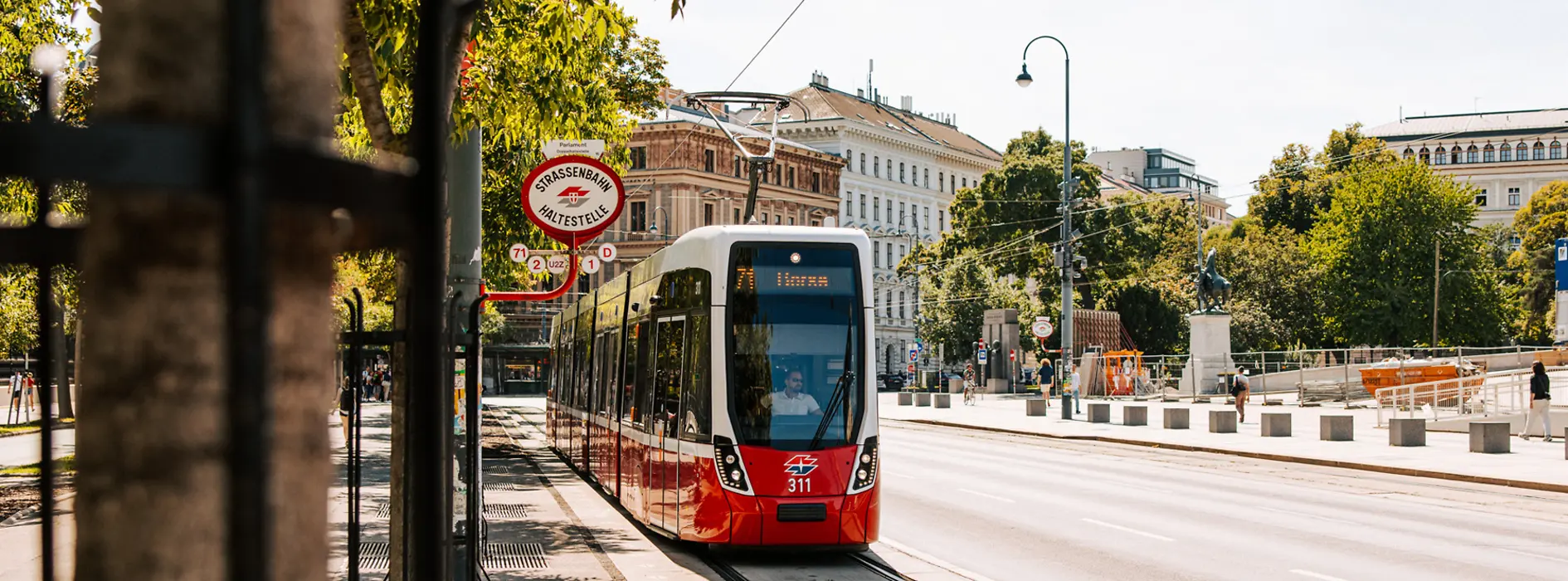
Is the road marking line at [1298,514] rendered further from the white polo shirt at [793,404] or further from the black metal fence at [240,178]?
the black metal fence at [240,178]

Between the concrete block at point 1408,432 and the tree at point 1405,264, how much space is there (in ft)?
162

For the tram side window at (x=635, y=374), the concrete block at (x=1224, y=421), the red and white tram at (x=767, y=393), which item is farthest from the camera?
the concrete block at (x=1224, y=421)

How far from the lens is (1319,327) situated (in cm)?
8238

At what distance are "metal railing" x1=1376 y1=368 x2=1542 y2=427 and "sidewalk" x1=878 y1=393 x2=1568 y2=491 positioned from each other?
1.03 m

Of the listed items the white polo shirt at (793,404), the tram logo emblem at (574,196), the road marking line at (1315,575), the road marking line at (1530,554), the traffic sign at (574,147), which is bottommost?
the road marking line at (1530,554)

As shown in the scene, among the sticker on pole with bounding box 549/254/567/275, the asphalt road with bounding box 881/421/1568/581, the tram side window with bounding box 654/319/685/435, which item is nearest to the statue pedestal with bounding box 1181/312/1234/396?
the asphalt road with bounding box 881/421/1568/581

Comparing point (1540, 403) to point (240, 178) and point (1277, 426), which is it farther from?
point (240, 178)

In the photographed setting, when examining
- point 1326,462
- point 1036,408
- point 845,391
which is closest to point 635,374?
point 845,391

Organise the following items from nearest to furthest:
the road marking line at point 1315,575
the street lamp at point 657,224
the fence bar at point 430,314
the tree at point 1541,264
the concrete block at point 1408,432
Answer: the fence bar at point 430,314
the road marking line at point 1315,575
the concrete block at point 1408,432
the tree at point 1541,264
the street lamp at point 657,224

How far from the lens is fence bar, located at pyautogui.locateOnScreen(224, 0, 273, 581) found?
47.5 inches

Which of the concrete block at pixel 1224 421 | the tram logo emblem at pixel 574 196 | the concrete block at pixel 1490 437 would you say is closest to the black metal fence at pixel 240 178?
the tram logo emblem at pixel 574 196

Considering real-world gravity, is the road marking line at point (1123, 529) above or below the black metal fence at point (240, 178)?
below

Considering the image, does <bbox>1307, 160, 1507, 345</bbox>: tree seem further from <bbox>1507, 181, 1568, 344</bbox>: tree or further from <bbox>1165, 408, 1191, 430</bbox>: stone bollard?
<bbox>1165, 408, 1191, 430</bbox>: stone bollard

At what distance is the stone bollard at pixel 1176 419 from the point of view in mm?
36000
